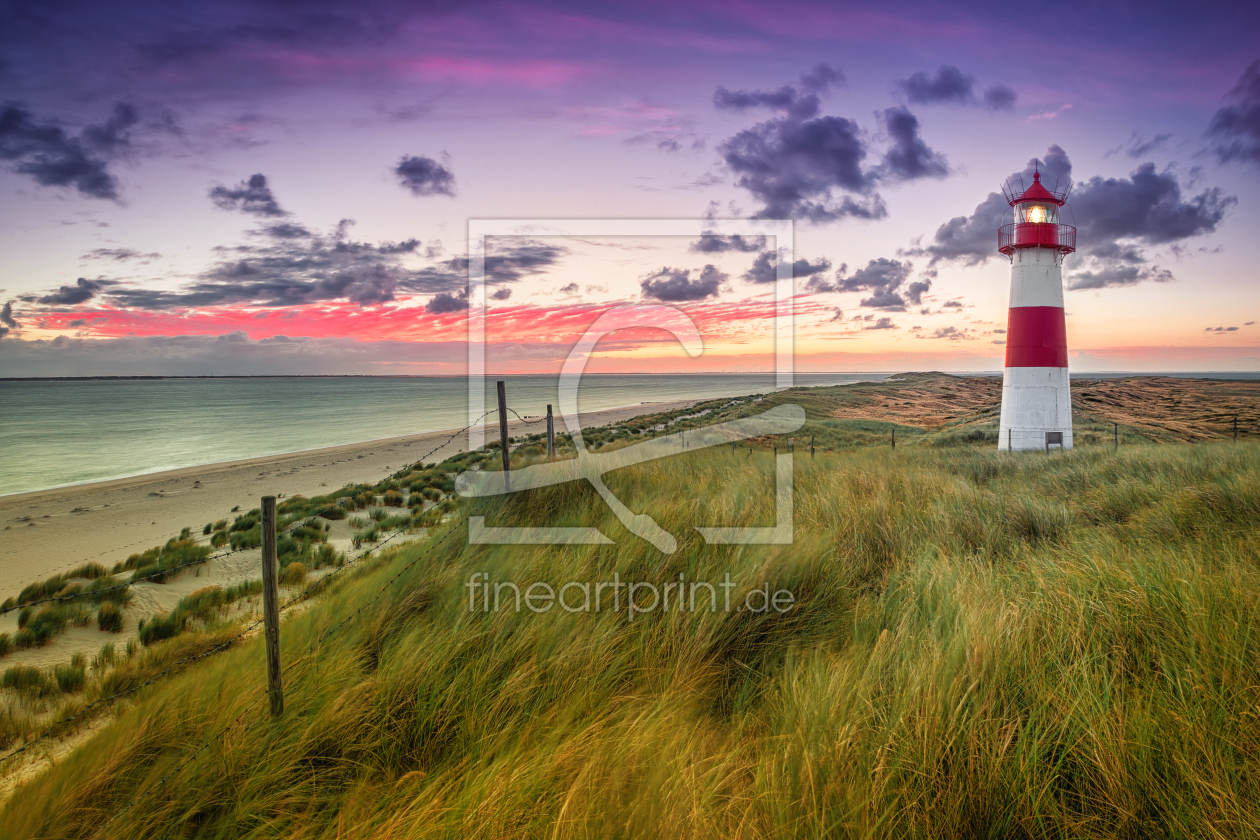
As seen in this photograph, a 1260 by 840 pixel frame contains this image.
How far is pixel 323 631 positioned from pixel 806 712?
3051 mm

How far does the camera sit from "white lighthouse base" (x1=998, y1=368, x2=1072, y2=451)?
44.8ft

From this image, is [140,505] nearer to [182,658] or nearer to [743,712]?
[182,658]

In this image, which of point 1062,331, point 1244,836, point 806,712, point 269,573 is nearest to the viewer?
point 1244,836

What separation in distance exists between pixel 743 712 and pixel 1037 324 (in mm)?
14328

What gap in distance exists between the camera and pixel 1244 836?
182 centimetres

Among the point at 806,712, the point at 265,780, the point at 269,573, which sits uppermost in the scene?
the point at 269,573

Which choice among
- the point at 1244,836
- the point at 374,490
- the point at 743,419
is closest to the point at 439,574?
the point at 1244,836

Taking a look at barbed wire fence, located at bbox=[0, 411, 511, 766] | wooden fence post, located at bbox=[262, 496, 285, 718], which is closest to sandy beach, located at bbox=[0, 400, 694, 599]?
barbed wire fence, located at bbox=[0, 411, 511, 766]

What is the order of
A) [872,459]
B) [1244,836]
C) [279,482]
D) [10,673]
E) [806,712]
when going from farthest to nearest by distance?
[279,482] → [872,459] → [10,673] → [806,712] → [1244,836]

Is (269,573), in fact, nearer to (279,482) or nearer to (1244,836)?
(1244,836)

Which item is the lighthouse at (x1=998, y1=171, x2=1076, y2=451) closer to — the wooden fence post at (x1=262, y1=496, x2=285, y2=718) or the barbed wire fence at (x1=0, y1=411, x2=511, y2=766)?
the barbed wire fence at (x1=0, y1=411, x2=511, y2=766)

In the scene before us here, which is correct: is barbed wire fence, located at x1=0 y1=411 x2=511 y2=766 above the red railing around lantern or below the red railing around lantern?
below

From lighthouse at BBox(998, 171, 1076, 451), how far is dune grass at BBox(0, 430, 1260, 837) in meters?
10.2

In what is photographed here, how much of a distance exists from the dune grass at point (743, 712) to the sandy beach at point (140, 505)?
7.52 m
